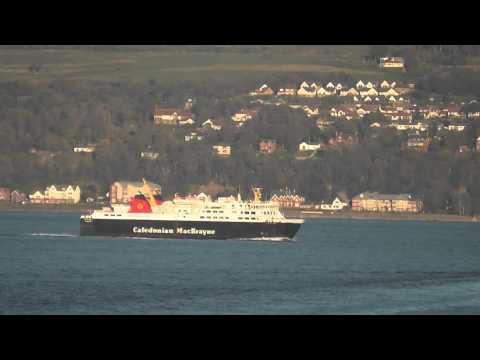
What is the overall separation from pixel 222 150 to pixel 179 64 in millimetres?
19738

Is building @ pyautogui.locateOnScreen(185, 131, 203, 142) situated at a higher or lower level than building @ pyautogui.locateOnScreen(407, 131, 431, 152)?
higher

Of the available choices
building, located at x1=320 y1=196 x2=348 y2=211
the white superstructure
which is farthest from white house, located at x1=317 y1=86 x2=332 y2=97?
the white superstructure

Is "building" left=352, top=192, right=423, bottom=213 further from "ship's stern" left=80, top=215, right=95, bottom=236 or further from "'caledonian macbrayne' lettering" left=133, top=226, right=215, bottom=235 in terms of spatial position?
"ship's stern" left=80, top=215, right=95, bottom=236

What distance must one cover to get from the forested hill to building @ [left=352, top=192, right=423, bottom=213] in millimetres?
1131

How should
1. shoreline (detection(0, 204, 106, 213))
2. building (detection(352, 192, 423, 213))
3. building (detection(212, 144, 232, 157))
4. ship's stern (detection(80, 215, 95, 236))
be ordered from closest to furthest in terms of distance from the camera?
ship's stern (detection(80, 215, 95, 236)) < shoreline (detection(0, 204, 106, 213)) < building (detection(352, 192, 423, 213)) < building (detection(212, 144, 232, 157))

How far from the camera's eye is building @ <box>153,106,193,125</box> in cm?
13088

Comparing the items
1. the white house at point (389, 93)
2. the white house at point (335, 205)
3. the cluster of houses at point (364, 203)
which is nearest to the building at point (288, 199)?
the cluster of houses at point (364, 203)

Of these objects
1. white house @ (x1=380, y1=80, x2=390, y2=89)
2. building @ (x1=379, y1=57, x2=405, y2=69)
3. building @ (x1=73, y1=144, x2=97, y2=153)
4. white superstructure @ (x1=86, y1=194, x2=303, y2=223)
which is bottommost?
white superstructure @ (x1=86, y1=194, x2=303, y2=223)

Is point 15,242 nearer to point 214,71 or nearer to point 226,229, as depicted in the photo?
point 226,229

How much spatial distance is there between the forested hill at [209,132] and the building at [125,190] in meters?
1.36

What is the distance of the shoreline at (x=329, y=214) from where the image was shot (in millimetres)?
93500

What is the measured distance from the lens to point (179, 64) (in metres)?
138

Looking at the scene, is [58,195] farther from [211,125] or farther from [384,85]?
[384,85]
